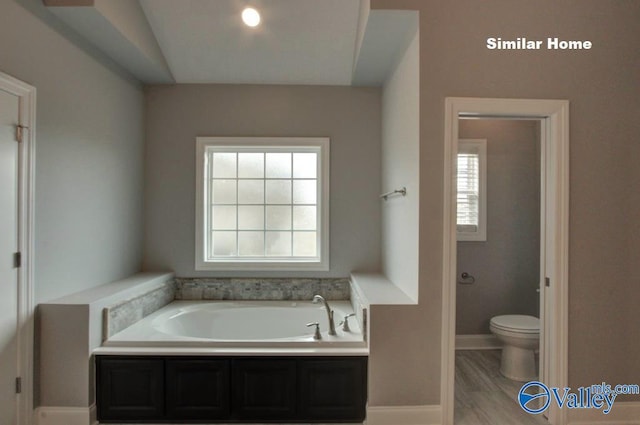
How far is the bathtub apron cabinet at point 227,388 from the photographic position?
2.09m

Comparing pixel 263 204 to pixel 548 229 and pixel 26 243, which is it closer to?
pixel 26 243

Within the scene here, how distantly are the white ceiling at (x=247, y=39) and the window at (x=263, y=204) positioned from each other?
2.23 ft

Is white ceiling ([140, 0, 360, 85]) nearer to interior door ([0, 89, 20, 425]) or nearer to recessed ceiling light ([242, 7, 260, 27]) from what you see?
recessed ceiling light ([242, 7, 260, 27])

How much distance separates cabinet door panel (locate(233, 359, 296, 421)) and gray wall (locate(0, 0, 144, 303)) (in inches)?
49.5

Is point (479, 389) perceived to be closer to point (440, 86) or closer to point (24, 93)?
point (440, 86)

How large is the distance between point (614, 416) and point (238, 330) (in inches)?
102

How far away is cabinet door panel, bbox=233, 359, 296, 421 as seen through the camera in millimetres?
2090

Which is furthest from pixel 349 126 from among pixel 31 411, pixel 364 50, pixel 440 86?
pixel 31 411

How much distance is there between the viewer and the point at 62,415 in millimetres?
2037

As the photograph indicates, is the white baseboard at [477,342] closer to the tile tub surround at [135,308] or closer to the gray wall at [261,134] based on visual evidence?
the gray wall at [261,134]

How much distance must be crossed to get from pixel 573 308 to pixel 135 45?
331 cm

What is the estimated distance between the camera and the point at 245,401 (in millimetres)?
2092

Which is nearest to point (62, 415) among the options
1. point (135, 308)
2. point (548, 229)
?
point (135, 308)

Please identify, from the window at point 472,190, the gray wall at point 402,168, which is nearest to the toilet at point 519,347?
the window at point 472,190
